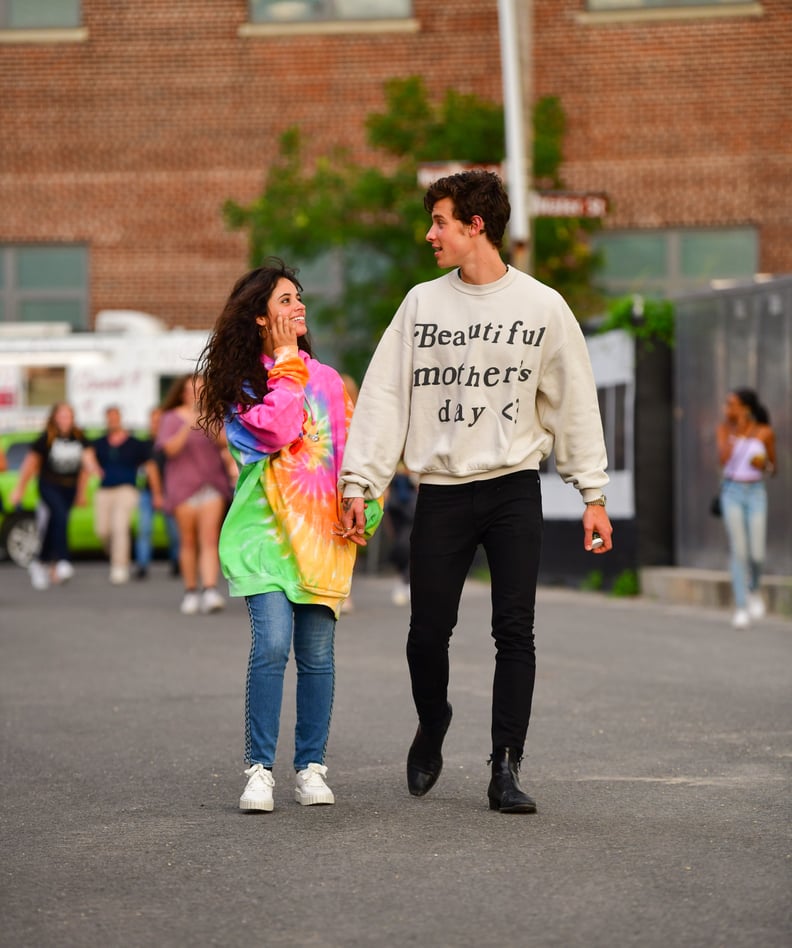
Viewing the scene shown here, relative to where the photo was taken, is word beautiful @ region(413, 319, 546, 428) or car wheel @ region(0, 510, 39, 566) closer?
word beautiful @ region(413, 319, 546, 428)

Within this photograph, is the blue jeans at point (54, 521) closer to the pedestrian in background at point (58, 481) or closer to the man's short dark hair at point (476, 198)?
the pedestrian in background at point (58, 481)

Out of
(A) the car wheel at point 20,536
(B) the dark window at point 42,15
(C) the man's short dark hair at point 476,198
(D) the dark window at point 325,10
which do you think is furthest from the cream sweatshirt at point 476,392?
(B) the dark window at point 42,15

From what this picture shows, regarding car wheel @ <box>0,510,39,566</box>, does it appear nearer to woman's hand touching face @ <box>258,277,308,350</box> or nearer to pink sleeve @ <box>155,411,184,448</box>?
pink sleeve @ <box>155,411,184,448</box>

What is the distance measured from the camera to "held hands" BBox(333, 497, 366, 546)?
594 centimetres

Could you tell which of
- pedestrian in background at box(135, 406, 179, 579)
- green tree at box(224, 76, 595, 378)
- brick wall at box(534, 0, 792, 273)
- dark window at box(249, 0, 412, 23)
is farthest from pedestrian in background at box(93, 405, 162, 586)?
dark window at box(249, 0, 412, 23)

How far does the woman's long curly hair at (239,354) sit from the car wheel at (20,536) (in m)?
16.9

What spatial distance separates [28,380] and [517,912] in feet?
68.0

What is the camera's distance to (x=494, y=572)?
5953 mm

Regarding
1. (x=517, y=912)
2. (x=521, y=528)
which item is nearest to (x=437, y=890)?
(x=517, y=912)

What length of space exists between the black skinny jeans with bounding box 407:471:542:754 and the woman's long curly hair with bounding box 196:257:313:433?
0.66 m

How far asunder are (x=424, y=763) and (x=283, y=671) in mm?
571

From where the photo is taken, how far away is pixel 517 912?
4.55m

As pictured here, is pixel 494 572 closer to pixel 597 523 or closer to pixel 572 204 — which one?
pixel 597 523

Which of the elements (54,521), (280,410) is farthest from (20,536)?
(280,410)
